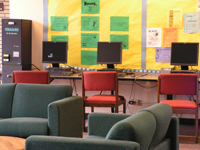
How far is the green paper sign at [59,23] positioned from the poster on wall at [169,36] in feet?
5.56

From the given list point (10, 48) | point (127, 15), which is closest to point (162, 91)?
point (127, 15)

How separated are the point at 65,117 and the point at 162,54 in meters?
2.44

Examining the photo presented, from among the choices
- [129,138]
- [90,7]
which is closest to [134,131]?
[129,138]

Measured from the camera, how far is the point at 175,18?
15.3 feet

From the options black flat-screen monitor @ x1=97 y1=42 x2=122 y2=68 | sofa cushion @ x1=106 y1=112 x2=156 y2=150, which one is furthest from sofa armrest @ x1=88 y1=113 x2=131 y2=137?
black flat-screen monitor @ x1=97 y1=42 x2=122 y2=68

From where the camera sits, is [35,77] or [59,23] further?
[59,23]

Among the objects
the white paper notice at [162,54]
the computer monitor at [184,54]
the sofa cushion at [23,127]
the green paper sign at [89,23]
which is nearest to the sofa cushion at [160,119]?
the sofa cushion at [23,127]

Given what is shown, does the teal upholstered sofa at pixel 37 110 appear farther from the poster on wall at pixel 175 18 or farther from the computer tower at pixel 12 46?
the poster on wall at pixel 175 18

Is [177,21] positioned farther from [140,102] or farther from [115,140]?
[115,140]

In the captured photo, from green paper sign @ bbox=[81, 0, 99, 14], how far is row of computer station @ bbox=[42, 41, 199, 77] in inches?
24.5

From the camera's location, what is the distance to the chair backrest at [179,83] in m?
3.57

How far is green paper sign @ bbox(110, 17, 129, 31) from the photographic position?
16.0ft

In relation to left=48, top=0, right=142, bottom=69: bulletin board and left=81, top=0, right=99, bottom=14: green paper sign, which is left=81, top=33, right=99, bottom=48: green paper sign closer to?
left=48, top=0, right=142, bottom=69: bulletin board

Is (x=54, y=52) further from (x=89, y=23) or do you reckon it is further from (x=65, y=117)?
(x=65, y=117)
